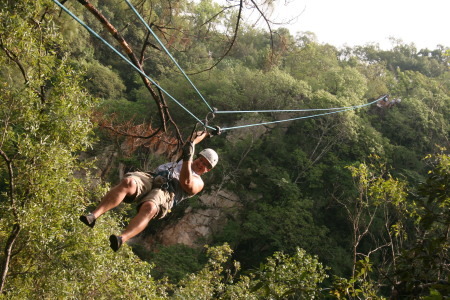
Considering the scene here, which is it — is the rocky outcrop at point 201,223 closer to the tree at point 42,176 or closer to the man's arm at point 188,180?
the tree at point 42,176

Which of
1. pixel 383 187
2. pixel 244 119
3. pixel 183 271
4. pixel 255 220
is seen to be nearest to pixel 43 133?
pixel 383 187

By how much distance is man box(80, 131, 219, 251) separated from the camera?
3188 millimetres

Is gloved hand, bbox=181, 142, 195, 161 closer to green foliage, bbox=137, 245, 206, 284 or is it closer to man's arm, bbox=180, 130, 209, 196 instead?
man's arm, bbox=180, 130, 209, 196

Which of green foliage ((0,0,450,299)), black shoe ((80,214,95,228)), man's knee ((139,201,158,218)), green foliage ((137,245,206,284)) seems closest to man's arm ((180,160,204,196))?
man's knee ((139,201,158,218))

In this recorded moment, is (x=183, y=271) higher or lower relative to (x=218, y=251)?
lower

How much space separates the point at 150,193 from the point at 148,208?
18cm

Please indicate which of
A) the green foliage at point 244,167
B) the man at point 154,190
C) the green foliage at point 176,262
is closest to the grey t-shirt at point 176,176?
the man at point 154,190

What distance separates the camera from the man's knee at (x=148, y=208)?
11.0ft

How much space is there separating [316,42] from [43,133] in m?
28.6

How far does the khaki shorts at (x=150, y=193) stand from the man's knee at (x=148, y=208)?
1.2 inches

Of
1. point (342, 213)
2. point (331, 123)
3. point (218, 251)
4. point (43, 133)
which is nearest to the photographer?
point (43, 133)

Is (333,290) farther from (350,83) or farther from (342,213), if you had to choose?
(350,83)

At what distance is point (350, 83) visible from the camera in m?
23.3

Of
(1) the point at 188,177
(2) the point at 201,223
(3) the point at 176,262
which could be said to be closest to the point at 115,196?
(1) the point at 188,177
